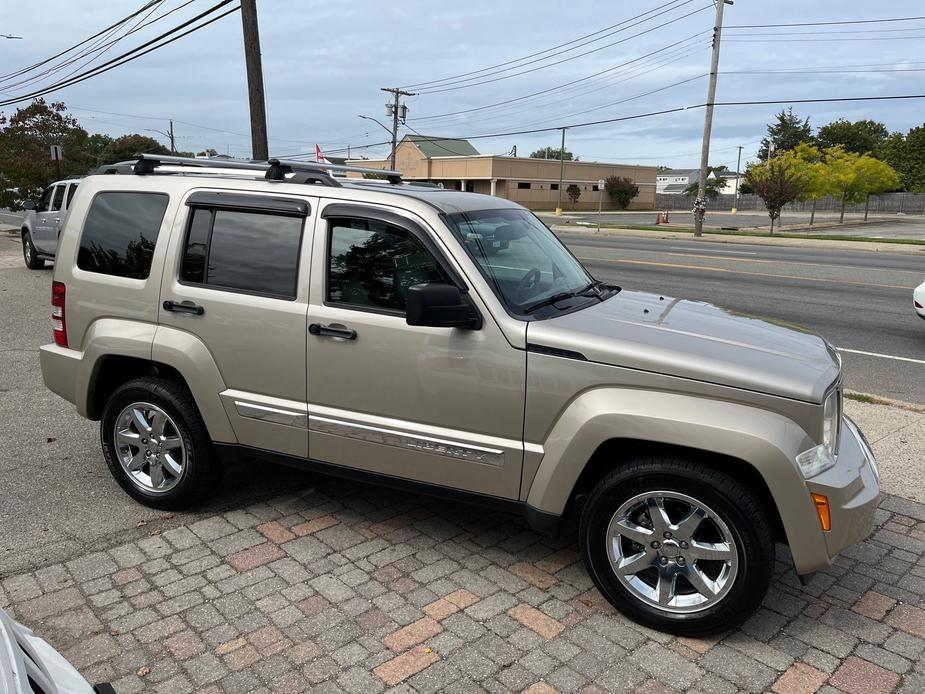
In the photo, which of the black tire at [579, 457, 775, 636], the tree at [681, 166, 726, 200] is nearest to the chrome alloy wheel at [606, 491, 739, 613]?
the black tire at [579, 457, 775, 636]

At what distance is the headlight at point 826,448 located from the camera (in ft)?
10.1

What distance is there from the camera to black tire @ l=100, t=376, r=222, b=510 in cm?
430

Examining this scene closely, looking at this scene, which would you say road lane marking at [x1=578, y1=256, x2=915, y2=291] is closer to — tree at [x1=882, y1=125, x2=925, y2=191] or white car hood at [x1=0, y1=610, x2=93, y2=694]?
white car hood at [x1=0, y1=610, x2=93, y2=694]

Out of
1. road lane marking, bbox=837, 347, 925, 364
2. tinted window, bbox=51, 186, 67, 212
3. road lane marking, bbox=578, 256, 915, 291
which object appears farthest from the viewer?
tinted window, bbox=51, 186, 67, 212

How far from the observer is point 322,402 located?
395 centimetres

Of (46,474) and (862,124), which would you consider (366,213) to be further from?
(862,124)

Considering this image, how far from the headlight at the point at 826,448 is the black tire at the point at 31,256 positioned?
16.9 meters

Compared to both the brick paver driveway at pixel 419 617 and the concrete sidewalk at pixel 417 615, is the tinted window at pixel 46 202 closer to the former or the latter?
the concrete sidewalk at pixel 417 615

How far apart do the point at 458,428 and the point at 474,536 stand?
0.88 m

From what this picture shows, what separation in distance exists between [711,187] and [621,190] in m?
31.1

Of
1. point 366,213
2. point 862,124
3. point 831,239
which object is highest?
point 862,124

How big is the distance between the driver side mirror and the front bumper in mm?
1628

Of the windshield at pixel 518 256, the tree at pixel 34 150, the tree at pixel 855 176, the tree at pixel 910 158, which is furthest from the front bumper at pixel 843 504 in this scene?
the tree at pixel 910 158

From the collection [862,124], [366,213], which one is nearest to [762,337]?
[366,213]
